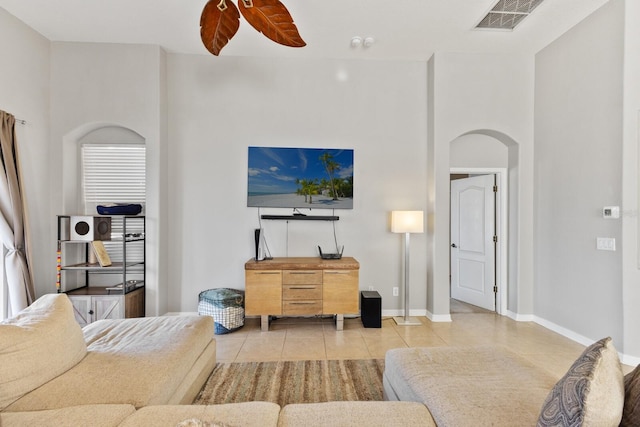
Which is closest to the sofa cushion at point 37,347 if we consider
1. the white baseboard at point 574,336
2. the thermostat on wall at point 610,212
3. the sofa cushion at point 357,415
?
the sofa cushion at point 357,415

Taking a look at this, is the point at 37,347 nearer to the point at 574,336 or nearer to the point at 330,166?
the point at 330,166

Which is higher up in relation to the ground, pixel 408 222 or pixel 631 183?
pixel 631 183

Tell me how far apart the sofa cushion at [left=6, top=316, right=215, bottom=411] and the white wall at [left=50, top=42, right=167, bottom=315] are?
1.59 metres

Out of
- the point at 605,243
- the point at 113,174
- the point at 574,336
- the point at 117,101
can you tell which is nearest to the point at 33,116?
the point at 117,101

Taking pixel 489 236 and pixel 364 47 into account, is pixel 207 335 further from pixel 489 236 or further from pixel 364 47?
pixel 489 236

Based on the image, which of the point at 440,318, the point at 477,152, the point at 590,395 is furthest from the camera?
the point at 477,152

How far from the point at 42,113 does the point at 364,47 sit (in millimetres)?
3946

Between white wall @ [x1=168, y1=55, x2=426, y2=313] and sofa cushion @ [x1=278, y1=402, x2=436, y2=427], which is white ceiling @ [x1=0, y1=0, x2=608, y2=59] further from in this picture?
sofa cushion @ [x1=278, y1=402, x2=436, y2=427]

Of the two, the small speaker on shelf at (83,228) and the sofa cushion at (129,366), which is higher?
the small speaker on shelf at (83,228)

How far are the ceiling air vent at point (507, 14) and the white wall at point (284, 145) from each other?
100cm

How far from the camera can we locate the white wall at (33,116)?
10.9ft

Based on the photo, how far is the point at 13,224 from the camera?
10.5 feet

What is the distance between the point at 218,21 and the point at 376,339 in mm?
3255

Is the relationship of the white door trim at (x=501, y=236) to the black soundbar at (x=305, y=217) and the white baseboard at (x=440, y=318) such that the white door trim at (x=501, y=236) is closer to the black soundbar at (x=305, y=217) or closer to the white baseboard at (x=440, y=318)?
the white baseboard at (x=440, y=318)
